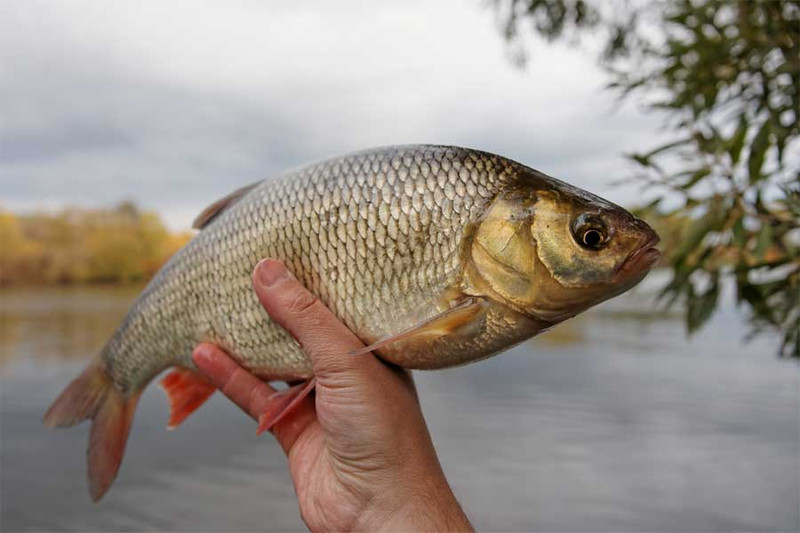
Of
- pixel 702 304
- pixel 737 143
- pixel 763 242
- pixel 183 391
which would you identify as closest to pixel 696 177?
pixel 737 143

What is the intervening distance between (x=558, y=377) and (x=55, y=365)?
46.7 ft

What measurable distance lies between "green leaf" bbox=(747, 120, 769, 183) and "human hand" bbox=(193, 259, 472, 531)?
86.5 inches

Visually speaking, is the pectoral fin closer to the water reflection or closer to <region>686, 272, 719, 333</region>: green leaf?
<region>686, 272, 719, 333</region>: green leaf

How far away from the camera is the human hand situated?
198 centimetres

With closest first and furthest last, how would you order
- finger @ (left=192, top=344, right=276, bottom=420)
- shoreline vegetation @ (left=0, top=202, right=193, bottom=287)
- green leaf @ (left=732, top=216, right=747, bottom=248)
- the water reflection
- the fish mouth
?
the fish mouth → finger @ (left=192, top=344, right=276, bottom=420) → green leaf @ (left=732, top=216, right=747, bottom=248) → the water reflection → shoreline vegetation @ (left=0, top=202, right=193, bottom=287)

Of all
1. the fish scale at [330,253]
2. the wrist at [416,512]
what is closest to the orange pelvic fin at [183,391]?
the fish scale at [330,253]

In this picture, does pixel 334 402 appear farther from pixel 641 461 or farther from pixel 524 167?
pixel 641 461

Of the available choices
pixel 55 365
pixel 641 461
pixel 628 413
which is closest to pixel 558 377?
pixel 628 413

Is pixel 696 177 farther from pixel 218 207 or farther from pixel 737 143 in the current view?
→ pixel 218 207

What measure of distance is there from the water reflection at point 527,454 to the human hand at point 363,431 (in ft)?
9.61

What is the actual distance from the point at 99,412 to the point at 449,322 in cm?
175

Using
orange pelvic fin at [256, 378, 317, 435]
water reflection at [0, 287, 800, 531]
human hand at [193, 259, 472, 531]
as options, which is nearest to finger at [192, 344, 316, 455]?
orange pelvic fin at [256, 378, 317, 435]

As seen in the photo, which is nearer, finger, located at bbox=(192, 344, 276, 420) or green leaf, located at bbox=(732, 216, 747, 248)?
finger, located at bbox=(192, 344, 276, 420)

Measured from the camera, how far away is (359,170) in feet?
6.57
